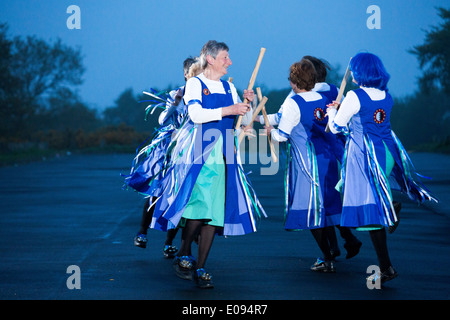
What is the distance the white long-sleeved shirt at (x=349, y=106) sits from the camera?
6844 millimetres

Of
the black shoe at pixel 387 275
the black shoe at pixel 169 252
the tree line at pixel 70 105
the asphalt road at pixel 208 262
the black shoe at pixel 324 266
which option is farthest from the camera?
the tree line at pixel 70 105

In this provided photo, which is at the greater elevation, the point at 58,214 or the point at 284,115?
the point at 284,115

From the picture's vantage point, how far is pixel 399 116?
104062 millimetres

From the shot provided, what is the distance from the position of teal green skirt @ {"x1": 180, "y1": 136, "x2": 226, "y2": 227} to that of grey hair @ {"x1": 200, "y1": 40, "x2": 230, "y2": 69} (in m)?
0.64

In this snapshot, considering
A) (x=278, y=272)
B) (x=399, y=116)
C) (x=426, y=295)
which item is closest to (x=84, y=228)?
(x=278, y=272)

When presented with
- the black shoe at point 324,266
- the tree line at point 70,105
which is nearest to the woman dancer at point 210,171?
the black shoe at point 324,266

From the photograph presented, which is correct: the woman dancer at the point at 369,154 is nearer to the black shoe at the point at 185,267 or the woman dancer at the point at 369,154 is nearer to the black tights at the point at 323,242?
the black tights at the point at 323,242

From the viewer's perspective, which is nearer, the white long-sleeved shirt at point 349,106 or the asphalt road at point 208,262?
the asphalt road at point 208,262

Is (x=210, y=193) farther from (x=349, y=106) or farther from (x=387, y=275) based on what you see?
(x=387, y=275)

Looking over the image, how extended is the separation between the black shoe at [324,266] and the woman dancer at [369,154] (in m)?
0.73

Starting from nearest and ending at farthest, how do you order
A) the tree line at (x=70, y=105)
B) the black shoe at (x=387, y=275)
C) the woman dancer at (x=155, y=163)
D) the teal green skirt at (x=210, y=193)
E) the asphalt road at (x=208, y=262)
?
the asphalt road at (x=208, y=262) → the black shoe at (x=387, y=275) → the teal green skirt at (x=210, y=193) → the woman dancer at (x=155, y=163) → the tree line at (x=70, y=105)

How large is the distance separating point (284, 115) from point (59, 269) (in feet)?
8.04
